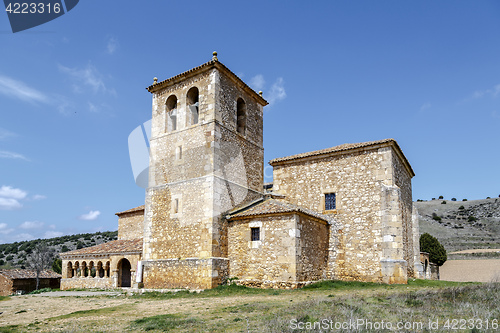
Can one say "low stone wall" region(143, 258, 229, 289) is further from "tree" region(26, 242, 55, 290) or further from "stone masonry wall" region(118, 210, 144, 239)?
"tree" region(26, 242, 55, 290)

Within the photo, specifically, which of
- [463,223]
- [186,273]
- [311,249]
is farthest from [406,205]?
[463,223]

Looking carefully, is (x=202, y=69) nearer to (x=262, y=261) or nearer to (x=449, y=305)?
(x=262, y=261)

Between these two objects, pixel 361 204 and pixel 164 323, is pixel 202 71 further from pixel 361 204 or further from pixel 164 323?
pixel 164 323

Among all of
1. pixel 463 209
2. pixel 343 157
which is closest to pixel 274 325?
pixel 343 157

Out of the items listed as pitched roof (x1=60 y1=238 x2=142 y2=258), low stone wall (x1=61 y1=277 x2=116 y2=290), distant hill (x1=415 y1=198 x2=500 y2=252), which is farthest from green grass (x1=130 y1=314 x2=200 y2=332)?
distant hill (x1=415 y1=198 x2=500 y2=252)

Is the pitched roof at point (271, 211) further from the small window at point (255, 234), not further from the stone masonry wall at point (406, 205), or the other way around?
the stone masonry wall at point (406, 205)

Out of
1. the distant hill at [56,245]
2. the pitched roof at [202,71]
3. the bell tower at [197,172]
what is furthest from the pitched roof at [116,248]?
the distant hill at [56,245]

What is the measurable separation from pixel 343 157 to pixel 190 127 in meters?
7.30

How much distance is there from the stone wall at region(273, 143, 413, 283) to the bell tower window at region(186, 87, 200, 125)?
5.45 metres

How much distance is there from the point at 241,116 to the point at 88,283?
44.5ft

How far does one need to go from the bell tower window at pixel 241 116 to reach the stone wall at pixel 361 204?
3.25 m

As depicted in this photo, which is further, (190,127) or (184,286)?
(190,127)

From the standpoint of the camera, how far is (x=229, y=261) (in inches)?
665

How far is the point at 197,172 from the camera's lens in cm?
1744
